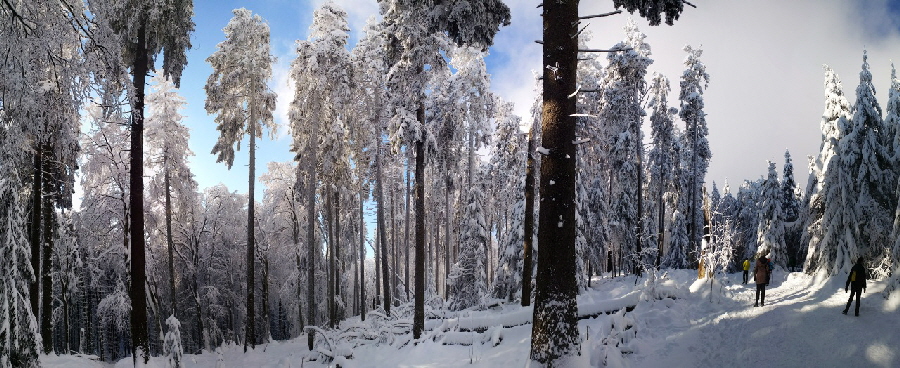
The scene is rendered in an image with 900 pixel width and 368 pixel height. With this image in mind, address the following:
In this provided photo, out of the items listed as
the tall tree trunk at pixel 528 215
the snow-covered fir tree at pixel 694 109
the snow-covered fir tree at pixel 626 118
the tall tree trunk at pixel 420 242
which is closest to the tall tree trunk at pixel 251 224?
the tall tree trunk at pixel 420 242

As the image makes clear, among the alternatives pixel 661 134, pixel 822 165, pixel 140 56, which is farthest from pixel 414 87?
pixel 661 134

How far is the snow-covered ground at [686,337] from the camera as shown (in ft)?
28.8

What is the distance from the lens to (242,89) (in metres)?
21.9

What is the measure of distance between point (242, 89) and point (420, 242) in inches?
494

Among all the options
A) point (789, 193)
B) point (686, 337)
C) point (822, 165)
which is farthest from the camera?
point (789, 193)

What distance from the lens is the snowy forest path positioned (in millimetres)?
8680

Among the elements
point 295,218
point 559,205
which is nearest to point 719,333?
point 559,205

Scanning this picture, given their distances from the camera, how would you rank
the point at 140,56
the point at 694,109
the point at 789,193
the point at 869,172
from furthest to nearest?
the point at 789,193
the point at 694,109
the point at 869,172
the point at 140,56

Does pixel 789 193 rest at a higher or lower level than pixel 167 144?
lower

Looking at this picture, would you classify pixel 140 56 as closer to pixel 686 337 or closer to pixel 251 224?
pixel 251 224

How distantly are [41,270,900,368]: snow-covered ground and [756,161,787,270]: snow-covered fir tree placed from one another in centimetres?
2097

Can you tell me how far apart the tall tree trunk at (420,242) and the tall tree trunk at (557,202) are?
27.3ft

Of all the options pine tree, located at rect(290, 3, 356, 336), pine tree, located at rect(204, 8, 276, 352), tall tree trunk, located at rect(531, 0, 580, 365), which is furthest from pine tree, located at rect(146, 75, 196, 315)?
tall tree trunk, located at rect(531, 0, 580, 365)

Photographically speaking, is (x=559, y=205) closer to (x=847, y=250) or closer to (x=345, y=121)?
(x=345, y=121)
